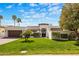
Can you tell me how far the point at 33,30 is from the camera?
20.3 ft

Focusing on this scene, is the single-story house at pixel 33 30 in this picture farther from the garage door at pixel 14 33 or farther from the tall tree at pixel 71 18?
the tall tree at pixel 71 18

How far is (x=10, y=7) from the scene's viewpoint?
6070 mm

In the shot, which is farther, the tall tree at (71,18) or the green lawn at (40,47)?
the tall tree at (71,18)

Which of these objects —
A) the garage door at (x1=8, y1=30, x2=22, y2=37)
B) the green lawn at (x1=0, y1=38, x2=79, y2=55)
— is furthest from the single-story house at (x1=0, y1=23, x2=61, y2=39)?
the green lawn at (x1=0, y1=38, x2=79, y2=55)

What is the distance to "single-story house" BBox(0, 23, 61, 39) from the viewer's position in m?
6.16

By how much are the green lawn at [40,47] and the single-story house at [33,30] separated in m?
0.17

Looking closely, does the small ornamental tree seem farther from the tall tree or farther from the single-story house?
the tall tree

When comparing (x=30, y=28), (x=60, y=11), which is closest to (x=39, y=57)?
(x=30, y=28)

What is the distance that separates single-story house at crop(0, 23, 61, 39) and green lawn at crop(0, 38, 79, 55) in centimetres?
17

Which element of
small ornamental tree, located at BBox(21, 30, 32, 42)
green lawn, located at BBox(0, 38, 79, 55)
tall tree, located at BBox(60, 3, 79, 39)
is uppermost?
tall tree, located at BBox(60, 3, 79, 39)

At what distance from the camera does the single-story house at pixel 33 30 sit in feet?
20.2

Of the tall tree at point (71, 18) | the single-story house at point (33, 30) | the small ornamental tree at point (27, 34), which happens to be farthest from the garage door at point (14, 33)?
the tall tree at point (71, 18)

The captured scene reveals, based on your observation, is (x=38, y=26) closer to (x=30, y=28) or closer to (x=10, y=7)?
(x=30, y=28)

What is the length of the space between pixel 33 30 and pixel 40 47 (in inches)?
18.7
